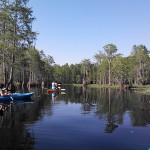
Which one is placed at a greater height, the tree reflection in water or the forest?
the forest

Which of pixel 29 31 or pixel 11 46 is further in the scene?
pixel 29 31

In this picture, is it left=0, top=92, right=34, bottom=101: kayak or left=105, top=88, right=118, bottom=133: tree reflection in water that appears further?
left=0, top=92, right=34, bottom=101: kayak

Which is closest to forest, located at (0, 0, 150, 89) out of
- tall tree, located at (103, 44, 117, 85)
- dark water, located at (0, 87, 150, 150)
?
tall tree, located at (103, 44, 117, 85)

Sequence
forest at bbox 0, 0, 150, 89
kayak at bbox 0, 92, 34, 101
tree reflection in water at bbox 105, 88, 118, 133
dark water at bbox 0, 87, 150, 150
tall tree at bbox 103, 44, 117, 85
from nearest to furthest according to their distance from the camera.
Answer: dark water at bbox 0, 87, 150, 150 → tree reflection in water at bbox 105, 88, 118, 133 → kayak at bbox 0, 92, 34, 101 → forest at bbox 0, 0, 150, 89 → tall tree at bbox 103, 44, 117, 85

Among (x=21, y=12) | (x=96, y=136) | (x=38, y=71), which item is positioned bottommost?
(x=96, y=136)

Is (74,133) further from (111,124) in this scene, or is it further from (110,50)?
(110,50)

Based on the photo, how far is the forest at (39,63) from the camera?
162 feet

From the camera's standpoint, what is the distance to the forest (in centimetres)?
4947

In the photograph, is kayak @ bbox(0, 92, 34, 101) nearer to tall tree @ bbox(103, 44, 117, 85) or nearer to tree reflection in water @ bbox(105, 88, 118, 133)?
tree reflection in water @ bbox(105, 88, 118, 133)

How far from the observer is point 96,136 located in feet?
50.6

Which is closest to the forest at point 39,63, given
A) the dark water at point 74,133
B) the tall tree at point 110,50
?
the tall tree at point 110,50

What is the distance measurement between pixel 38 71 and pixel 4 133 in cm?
8927

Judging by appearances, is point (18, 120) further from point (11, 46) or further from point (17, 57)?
point (17, 57)

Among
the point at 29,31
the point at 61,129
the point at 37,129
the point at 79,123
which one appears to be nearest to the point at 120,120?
the point at 79,123
